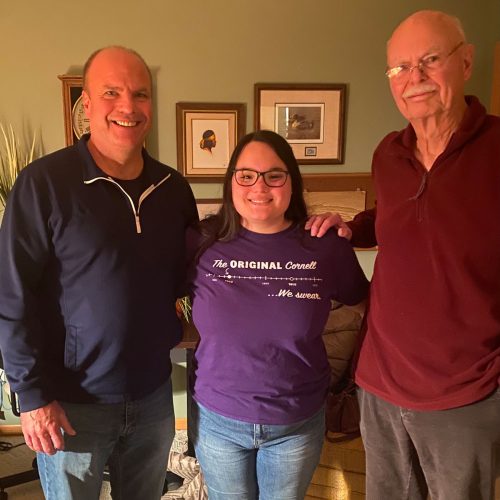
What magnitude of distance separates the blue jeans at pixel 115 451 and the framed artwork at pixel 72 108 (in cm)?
167

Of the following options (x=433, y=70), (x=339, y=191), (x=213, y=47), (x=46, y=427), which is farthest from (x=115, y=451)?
(x=213, y=47)

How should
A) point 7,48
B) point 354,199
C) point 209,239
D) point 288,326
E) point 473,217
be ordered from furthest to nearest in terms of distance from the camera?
point 354,199
point 7,48
point 209,239
point 288,326
point 473,217

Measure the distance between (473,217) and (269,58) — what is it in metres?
1.85

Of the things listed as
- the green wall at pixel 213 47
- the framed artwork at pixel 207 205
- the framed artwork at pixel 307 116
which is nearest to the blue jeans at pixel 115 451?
the framed artwork at pixel 207 205

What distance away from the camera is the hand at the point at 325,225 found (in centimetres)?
141

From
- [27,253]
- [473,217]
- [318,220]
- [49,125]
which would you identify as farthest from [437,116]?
[49,125]

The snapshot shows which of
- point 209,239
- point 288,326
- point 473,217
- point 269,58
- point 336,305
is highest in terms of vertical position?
point 269,58

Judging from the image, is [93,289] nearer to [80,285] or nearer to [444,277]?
[80,285]

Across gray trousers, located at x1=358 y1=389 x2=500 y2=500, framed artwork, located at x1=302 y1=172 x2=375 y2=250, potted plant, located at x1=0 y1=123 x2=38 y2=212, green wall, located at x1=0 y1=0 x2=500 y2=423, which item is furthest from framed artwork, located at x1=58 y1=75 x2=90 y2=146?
gray trousers, located at x1=358 y1=389 x2=500 y2=500

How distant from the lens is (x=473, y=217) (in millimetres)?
1152

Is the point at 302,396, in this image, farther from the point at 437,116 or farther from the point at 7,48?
the point at 7,48

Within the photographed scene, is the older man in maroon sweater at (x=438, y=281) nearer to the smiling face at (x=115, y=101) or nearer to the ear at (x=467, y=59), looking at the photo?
the ear at (x=467, y=59)

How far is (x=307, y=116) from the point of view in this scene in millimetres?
2756

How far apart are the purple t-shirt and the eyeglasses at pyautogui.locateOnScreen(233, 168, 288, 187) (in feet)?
0.45
